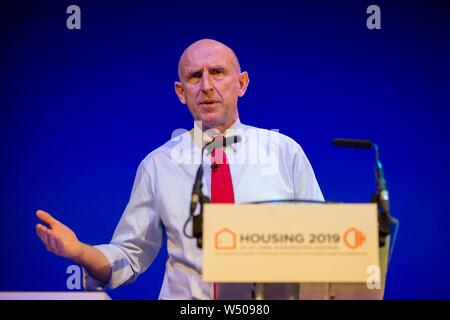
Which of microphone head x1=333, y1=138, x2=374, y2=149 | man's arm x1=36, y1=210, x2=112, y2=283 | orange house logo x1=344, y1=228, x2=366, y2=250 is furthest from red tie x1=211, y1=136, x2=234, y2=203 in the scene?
orange house logo x1=344, y1=228, x2=366, y2=250

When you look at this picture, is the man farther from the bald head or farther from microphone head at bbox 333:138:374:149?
microphone head at bbox 333:138:374:149

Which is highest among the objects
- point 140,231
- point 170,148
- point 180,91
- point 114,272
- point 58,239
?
point 180,91

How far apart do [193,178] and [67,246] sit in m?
0.73

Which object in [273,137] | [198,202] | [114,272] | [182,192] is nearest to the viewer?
[198,202]

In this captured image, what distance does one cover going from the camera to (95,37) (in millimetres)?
2996

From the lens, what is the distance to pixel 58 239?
6.54 feet

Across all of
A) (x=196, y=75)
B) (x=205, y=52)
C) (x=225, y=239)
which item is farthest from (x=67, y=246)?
(x=205, y=52)

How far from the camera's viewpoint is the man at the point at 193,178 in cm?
236

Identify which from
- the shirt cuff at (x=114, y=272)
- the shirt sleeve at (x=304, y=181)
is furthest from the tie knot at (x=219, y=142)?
the shirt cuff at (x=114, y=272)

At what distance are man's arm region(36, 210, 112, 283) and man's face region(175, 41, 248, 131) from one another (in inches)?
33.5

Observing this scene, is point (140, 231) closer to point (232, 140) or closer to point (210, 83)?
point (232, 140)

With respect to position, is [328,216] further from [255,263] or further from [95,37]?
[95,37]

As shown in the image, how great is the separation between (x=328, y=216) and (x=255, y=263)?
249 mm

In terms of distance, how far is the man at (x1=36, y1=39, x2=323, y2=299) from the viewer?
236 cm
